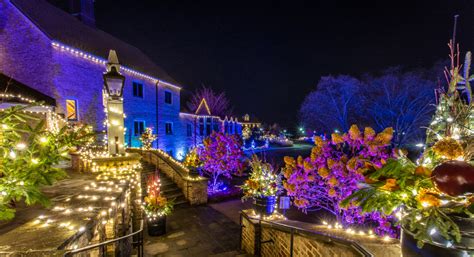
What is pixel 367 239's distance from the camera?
10.2 ft

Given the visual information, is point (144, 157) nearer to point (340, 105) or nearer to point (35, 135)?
point (35, 135)

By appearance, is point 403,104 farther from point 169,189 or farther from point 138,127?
point 138,127

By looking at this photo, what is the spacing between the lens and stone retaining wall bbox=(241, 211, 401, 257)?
9.29ft

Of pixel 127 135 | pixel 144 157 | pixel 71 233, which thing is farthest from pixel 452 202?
pixel 127 135

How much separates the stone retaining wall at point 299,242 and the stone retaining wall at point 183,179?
4.19 meters

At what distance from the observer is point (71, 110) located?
1210cm

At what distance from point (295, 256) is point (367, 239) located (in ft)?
4.96

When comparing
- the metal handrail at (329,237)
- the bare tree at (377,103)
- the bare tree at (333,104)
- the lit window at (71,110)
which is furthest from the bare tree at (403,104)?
the lit window at (71,110)

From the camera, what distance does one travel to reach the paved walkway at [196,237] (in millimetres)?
6289

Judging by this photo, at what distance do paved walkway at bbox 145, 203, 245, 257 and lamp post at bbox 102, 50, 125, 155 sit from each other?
298 centimetres

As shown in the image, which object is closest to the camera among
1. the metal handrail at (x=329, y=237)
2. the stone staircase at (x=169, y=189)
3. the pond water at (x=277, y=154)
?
the metal handrail at (x=329, y=237)

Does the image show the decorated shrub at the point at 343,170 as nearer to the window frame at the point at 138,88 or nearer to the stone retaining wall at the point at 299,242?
the stone retaining wall at the point at 299,242

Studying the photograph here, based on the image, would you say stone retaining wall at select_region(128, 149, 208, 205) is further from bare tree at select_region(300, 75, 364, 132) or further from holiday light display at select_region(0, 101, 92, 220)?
bare tree at select_region(300, 75, 364, 132)

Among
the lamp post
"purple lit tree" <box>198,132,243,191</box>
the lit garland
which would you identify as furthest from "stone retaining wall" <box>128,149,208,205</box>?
the lamp post
